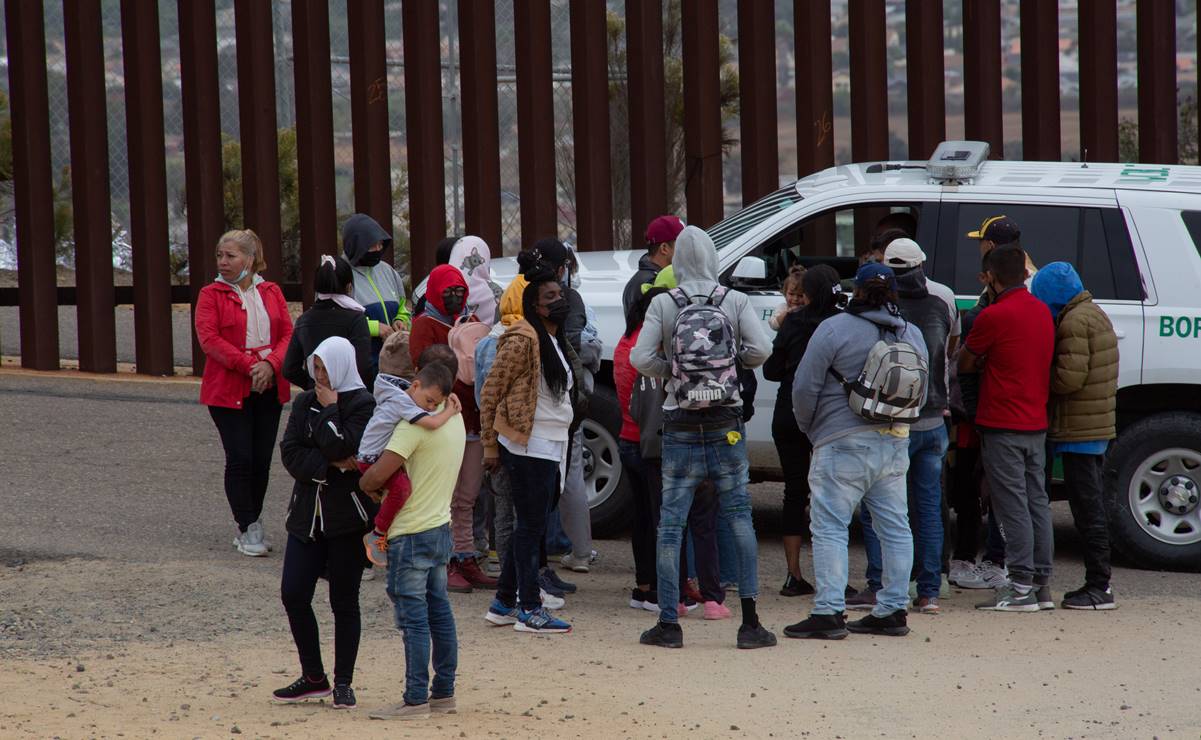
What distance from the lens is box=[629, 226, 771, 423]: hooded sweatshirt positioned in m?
6.83

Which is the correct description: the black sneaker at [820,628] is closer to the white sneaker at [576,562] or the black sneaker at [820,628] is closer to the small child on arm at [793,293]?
the small child on arm at [793,293]

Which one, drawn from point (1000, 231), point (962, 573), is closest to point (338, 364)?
point (1000, 231)

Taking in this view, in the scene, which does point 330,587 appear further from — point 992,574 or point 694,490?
point 992,574

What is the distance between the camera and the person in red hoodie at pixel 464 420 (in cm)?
778

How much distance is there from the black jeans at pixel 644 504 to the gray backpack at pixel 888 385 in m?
0.99

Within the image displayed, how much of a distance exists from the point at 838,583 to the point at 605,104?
683 cm

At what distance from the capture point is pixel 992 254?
7566 mm

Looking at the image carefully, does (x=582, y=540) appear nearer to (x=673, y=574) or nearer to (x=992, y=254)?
(x=673, y=574)

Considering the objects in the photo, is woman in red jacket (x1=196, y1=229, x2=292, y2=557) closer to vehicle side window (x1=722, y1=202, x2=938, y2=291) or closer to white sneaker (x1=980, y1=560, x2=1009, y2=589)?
vehicle side window (x1=722, y1=202, x2=938, y2=291)

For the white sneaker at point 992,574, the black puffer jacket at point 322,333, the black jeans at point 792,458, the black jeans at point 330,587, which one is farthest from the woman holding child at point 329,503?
the white sneaker at point 992,574

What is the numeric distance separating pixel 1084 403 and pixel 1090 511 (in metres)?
0.51

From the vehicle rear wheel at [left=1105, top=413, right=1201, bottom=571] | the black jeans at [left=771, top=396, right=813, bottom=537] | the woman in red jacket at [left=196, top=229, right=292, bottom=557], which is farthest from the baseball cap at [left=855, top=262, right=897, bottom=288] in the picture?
the woman in red jacket at [left=196, top=229, right=292, bottom=557]

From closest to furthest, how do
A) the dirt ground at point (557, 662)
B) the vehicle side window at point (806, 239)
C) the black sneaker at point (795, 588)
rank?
the dirt ground at point (557, 662) → the black sneaker at point (795, 588) → the vehicle side window at point (806, 239)

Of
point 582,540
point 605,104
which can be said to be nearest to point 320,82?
point 605,104
